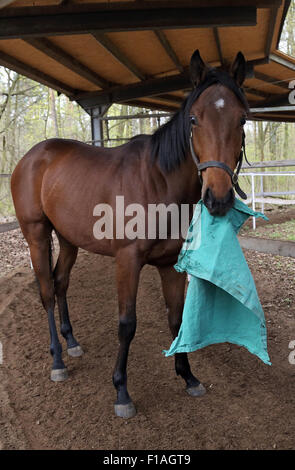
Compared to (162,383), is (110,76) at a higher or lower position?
higher

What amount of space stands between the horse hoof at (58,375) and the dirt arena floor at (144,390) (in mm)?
51

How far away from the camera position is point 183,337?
2016 mm

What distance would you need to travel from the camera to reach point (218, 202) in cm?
190

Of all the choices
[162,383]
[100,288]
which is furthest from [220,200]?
[100,288]

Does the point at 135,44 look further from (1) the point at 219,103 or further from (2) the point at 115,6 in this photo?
(1) the point at 219,103

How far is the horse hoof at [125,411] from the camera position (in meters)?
2.45

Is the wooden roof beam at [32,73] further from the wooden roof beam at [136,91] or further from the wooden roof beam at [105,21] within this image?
the wooden roof beam at [105,21]

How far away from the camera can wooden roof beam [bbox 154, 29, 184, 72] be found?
4.14m

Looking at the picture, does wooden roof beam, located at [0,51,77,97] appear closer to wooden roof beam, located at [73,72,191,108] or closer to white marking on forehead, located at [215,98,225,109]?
wooden roof beam, located at [73,72,191,108]

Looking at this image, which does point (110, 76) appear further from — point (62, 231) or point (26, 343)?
point (26, 343)

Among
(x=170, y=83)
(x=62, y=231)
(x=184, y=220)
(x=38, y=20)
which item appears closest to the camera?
(x=184, y=220)

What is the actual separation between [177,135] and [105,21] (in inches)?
70.5

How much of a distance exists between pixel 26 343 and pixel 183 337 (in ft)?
6.99

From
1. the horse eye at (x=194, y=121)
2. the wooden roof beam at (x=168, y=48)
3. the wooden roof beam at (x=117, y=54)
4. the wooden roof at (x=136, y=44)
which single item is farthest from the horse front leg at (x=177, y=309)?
the wooden roof beam at (x=117, y=54)
